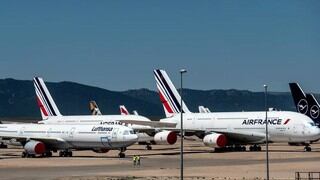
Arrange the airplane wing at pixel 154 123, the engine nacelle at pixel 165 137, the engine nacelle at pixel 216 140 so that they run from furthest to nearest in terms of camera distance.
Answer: the airplane wing at pixel 154 123 < the engine nacelle at pixel 216 140 < the engine nacelle at pixel 165 137

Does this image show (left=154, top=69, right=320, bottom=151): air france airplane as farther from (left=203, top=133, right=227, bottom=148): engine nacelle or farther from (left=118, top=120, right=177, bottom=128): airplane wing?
(left=118, top=120, right=177, bottom=128): airplane wing

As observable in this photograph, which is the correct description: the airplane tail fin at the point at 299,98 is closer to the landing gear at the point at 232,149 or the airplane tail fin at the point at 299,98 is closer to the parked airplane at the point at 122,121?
the landing gear at the point at 232,149

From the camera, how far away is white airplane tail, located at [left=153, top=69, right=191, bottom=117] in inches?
4141

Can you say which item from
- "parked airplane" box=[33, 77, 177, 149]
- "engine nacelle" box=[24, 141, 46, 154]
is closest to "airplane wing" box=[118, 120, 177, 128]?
"parked airplane" box=[33, 77, 177, 149]

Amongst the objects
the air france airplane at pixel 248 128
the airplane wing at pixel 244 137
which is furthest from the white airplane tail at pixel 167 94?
the airplane wing at pixel 244 137

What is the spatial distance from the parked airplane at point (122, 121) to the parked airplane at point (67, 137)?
27.5 feet

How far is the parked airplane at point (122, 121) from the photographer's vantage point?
88.3m

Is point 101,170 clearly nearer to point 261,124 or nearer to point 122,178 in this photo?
point 122,178

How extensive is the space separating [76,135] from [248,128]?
22.4 meters

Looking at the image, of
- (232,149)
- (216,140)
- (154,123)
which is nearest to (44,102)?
(154,123)

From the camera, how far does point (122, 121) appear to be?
3952 inches

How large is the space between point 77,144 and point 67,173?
25.5 m

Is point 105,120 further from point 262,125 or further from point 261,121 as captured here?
point 262,125

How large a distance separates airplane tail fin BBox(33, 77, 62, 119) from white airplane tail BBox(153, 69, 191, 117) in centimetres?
2453
